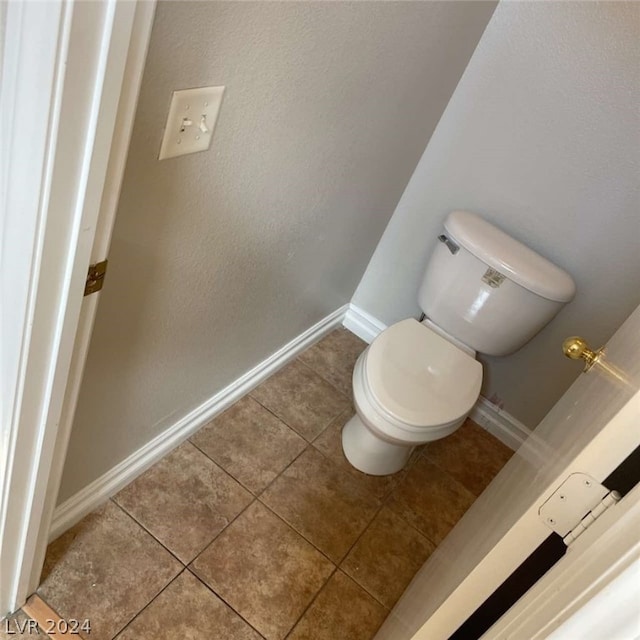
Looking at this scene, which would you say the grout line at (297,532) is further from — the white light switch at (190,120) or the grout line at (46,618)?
the white light switch at (190,120)

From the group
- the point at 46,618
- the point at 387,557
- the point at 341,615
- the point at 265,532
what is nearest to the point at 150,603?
the point at 46,618

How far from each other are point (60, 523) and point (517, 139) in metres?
1.68

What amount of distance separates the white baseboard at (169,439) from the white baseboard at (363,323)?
0.16 m

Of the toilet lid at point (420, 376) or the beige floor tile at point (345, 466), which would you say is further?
the beige floor tile at point (345, 466)

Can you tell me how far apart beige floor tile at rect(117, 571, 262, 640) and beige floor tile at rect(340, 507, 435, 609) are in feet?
1.19

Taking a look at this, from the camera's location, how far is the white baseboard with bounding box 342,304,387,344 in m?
2.51

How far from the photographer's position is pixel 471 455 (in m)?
2.25

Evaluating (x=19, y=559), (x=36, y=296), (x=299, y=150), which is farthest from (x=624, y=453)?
(x=19, y=559)

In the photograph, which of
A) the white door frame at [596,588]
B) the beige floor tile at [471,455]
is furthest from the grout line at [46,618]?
the beige floor tile at [471,455]

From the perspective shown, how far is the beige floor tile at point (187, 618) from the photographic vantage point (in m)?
1.44

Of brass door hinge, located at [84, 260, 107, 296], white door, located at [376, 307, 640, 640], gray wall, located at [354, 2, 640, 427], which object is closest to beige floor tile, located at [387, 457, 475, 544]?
gray wall, located at [354, 2, 640, 427]

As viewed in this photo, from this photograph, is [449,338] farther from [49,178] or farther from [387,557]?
[49,178]

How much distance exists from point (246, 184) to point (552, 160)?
1.06 m

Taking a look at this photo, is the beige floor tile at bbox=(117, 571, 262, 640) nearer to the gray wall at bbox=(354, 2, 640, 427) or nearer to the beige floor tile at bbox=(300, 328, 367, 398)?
the beige floor tile at bbox=(300, 328, 367, 398)
